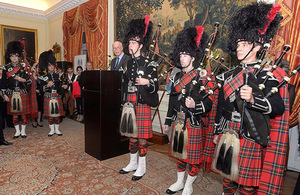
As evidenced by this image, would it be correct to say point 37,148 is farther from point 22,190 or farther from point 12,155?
point 22,190

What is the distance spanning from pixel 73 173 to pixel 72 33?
19.7ft

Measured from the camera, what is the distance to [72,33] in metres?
7.32

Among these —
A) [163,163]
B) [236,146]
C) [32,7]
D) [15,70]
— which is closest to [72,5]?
[32,7]

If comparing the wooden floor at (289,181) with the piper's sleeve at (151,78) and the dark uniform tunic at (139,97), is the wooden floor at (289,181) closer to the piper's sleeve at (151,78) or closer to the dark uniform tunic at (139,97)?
the dark uniform tunic at (139,97)

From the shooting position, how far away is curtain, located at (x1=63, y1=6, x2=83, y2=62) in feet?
23.0

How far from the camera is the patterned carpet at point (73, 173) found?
8.00ft

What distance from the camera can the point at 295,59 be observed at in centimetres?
277

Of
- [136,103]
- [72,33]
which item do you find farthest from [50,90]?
[72,33]

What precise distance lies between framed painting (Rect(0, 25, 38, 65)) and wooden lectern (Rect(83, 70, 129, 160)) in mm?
5716

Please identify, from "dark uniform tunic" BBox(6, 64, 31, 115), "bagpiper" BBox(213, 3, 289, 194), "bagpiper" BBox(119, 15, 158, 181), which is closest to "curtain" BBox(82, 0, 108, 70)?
"dark uniform tunic" BBox(6, 64, 31, 115)

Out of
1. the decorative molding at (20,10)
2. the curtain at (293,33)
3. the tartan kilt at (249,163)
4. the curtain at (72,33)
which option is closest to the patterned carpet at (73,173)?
the tartan kilt at (249,163)

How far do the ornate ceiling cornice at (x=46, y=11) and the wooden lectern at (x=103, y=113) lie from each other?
490 cm

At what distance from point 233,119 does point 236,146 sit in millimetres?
226

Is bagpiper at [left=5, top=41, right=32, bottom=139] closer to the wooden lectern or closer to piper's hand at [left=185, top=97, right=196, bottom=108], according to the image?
the wooden lectern
